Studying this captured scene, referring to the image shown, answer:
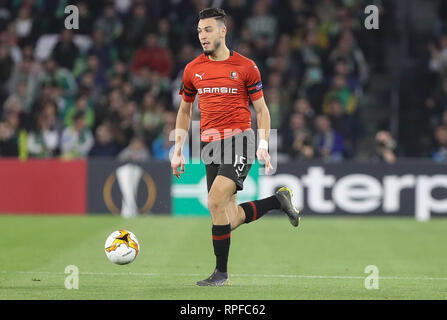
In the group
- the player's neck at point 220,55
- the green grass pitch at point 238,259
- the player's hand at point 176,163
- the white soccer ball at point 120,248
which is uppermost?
the player's neck at point 220,55

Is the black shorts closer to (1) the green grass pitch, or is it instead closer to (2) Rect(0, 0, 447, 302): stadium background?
(1) the green grass pitch

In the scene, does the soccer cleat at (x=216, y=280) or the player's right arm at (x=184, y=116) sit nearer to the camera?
the soccer cleat at (x=216, y=280)

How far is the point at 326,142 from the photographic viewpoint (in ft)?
56.9

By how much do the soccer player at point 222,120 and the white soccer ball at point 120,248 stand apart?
2.88 ft

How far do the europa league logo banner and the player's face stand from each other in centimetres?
889

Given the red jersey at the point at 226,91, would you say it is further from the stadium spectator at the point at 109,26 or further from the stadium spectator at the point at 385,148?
the stadium spectator at the point at 109,26

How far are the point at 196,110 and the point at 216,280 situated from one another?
29.3 feet

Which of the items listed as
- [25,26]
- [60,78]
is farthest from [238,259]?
[25,26]

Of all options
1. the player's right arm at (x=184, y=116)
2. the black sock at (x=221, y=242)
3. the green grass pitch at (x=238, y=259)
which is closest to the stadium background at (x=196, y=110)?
the green grass pitch at (x=238, y=259)

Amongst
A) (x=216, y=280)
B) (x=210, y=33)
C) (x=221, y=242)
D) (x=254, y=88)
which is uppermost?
(x=210, y=33)

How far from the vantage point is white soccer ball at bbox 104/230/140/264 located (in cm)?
862

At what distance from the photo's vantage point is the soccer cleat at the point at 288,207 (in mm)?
8758

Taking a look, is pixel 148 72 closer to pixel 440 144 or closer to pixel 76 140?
pixel 76 140

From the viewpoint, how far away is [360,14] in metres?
19.5
